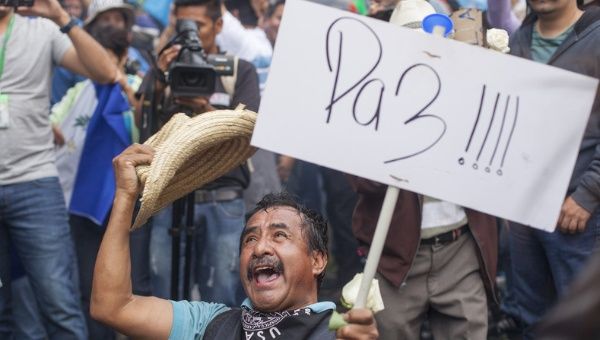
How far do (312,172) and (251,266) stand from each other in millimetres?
4256

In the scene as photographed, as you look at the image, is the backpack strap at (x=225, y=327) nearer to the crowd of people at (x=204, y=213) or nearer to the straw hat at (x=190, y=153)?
the crowd of people at (x=204, y=213)

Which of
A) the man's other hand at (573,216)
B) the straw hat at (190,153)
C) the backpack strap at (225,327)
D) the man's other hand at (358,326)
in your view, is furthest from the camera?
the man's other hand at (573,216)

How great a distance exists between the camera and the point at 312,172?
303 inches

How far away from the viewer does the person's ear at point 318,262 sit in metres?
3.61

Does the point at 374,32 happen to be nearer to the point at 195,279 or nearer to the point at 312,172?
the point at 195,279

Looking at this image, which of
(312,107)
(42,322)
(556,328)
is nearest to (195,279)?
(42,322)

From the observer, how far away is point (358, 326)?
284cm

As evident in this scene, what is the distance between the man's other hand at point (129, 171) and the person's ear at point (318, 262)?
0.65m

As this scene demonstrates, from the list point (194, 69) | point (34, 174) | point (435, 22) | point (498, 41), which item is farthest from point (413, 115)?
point (34, 174)

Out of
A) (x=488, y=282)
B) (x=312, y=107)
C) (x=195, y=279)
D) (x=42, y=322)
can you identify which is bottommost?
(x=42, y=322)

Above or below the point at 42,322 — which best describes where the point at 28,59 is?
above

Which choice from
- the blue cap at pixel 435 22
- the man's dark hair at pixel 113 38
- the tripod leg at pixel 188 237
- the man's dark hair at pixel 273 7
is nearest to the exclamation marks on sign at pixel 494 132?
the blue cap at pixel 435 22

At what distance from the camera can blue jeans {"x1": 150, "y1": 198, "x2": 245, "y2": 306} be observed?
538 cm

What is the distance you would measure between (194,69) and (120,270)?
1776 mm
